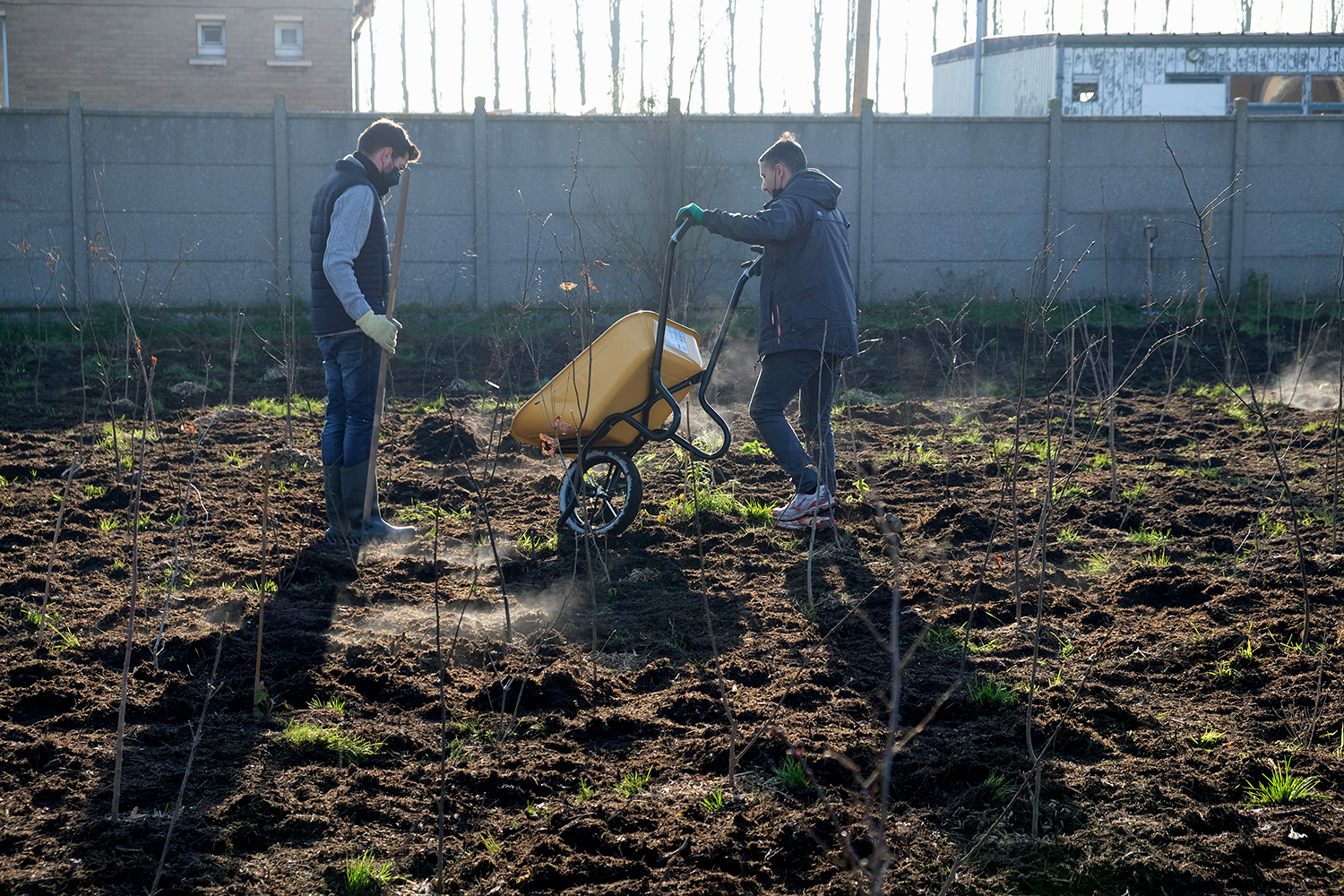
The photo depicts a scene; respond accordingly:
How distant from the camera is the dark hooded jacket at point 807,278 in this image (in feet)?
15.0

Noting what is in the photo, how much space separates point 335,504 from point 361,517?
0.41 feet

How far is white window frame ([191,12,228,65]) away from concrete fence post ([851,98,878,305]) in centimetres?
1062

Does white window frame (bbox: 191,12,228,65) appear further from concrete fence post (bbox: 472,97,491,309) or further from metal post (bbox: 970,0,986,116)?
metal post (bbox: 970,0,986,116)

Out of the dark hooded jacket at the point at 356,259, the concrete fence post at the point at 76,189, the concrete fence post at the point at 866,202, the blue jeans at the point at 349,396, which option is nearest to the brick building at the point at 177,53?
the concrete fence post at the point at 76,189

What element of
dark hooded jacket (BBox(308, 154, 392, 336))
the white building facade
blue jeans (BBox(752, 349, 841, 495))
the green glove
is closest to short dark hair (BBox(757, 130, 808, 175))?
the green glove

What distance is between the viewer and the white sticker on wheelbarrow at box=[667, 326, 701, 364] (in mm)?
4551

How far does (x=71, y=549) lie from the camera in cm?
454

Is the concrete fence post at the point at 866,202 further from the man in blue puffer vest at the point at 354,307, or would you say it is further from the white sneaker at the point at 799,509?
the man in blue puffer vest at the point at 354,307

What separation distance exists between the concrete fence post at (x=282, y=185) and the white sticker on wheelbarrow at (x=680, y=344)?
7.23 m

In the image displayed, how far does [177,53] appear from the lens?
16875 mm

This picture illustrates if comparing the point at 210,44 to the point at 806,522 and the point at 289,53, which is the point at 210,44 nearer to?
the point at 289,53

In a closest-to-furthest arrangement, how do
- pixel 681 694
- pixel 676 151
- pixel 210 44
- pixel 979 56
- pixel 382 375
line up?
1. pixel 681 694
2. pixel 382 375
3. pixel 676 151
4. pixel 210 44
5. pixel 979 56

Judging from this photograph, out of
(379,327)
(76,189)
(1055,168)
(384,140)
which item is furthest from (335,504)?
(1055,168)

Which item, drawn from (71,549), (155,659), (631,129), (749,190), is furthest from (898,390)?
(155,659)
